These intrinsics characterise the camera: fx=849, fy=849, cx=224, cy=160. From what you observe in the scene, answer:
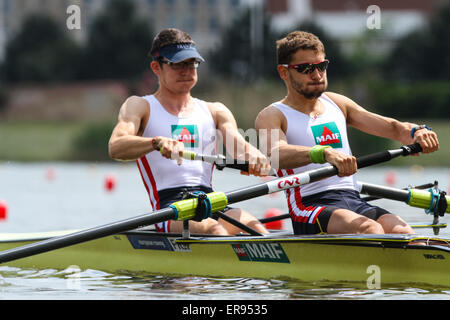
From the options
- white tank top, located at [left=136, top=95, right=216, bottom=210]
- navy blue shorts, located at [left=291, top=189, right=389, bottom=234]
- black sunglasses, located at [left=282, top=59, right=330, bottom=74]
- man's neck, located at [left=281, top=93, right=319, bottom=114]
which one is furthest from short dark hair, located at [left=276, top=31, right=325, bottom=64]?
navy blue shorts, located at [left=291, top=189, right=389, bottom=234]

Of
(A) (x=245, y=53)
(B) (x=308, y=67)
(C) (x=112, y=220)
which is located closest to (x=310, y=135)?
(B) (x=308, y=67)

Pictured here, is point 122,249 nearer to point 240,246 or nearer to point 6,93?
point 240,246

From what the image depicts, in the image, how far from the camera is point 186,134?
727 centimetres

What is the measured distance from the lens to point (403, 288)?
6141mm

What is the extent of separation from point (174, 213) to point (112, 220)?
6.57 meters

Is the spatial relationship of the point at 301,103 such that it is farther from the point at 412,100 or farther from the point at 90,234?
the point at 412,100

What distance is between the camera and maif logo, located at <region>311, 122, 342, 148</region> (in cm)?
675

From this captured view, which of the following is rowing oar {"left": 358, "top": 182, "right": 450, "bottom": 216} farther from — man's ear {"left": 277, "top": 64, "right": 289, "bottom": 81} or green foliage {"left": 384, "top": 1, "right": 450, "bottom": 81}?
green foliage {"left": 384, "top": 1, "right": 450, "bottom": 81}

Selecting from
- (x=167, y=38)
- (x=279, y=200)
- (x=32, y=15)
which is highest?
(x=32, y=15)

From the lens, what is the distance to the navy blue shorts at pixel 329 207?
21.4 feet

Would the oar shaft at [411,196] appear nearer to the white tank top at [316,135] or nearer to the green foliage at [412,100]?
the white tank top at [316,135]

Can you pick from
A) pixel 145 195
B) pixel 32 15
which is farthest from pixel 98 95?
pixel 145 195

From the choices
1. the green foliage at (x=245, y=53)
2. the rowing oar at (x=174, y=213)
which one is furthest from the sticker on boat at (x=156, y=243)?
the green foliage at (x=245, y=53)
